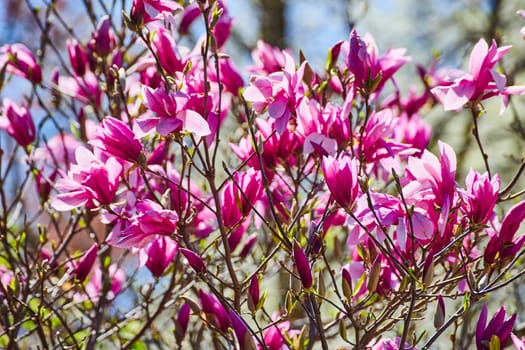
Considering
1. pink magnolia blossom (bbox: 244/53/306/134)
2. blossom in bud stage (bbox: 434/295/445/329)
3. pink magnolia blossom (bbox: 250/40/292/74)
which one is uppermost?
pink magnolia blossom (bbox: 250/40/292/74)

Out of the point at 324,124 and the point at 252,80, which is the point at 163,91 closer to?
the point at 252,80

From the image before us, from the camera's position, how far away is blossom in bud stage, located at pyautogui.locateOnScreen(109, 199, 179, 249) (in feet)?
3.49

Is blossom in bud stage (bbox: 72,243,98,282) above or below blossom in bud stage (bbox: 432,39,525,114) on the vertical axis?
above

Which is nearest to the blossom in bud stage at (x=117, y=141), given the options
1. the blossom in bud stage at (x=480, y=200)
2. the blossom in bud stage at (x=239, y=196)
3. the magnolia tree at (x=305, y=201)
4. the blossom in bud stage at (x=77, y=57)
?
the magnolia tree at (x=305, y=201)

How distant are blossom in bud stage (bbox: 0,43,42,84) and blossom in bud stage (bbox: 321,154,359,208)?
87cm

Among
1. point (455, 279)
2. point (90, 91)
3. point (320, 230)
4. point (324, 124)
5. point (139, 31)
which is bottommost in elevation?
point (455, 279)

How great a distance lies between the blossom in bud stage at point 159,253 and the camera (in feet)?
4.41

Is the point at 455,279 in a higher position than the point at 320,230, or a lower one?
lower

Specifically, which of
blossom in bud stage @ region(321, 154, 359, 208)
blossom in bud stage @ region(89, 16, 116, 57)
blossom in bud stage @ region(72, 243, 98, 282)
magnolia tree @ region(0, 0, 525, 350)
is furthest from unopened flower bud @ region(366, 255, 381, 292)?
blossom in bud stage @ region(89, 16, 116, 57)

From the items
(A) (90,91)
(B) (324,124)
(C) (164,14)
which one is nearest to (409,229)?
(B) (324,124)

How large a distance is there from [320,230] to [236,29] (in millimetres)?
6062

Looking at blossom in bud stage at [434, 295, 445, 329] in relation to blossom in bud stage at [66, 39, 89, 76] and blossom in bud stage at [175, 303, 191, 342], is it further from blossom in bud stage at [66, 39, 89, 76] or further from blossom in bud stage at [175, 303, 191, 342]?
blossom in bud stage at [66, 39, 89, 76]

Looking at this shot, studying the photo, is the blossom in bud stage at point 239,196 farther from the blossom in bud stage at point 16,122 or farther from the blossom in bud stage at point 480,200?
the blossom in bud stage at point 16,122

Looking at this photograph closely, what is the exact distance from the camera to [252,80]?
114cm
